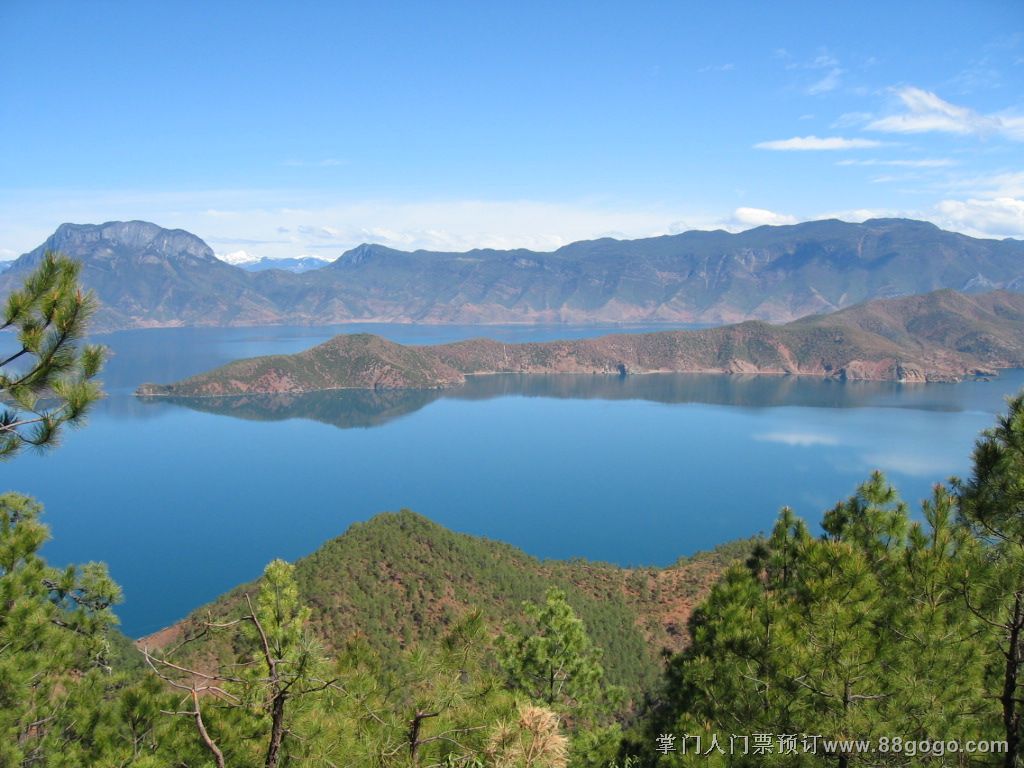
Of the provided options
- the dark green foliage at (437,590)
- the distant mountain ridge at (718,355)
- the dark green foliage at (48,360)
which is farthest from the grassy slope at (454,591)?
the distant mountain ridge at (718,355)

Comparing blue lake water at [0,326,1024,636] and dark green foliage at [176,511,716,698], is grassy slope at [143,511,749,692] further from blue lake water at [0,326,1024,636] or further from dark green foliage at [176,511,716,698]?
blue lake water at [0,326,1024,636]

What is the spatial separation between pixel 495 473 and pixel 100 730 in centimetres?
6478

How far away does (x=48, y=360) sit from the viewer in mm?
4387

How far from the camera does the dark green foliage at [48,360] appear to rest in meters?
4.28

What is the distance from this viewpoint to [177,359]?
569 ft

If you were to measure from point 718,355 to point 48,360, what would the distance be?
16426cm

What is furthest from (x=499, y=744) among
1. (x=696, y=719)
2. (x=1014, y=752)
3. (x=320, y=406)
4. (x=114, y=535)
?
(x=320, y=406)

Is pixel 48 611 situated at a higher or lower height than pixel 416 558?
higher

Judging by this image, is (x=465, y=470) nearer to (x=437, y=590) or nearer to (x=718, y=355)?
(x=437, y=590)

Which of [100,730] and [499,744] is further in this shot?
[100,730]

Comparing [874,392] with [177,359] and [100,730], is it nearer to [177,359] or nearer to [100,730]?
[100,730]

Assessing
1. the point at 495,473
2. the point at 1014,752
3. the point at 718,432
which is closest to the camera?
the point at 1014,752

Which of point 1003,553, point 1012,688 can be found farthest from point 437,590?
point 1003,553

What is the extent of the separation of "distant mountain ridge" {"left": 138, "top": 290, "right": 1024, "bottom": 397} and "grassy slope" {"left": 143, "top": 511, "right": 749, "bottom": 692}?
10323cm
